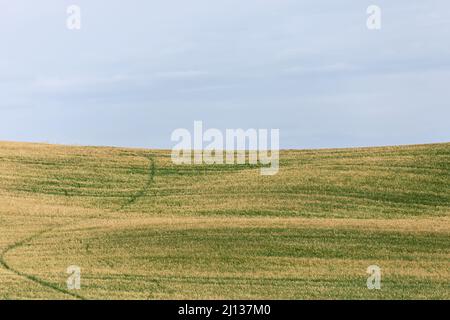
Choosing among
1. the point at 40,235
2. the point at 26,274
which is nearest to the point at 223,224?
the point at 40,235

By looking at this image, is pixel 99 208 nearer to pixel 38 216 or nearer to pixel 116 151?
pixel 38 216

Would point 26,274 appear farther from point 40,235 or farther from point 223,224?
point 223,224

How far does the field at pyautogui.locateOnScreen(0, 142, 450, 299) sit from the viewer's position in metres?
24.4

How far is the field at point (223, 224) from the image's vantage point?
24.4m

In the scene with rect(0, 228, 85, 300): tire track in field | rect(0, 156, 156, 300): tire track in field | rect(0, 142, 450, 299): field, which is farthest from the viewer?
rect(0, 142, 450, 299): field

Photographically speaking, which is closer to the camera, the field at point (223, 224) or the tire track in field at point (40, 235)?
the tire track in field at point (40, 235)

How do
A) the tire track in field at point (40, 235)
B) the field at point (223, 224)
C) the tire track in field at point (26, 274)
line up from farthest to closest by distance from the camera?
the field at point (223, 224)
the tire track in field at point (40, 235)
the tire track in field at point (26, 274)

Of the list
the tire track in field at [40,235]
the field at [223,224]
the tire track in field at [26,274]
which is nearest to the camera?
the tire track in field at [26,274]

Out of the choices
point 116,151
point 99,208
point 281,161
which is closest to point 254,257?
point 99,208

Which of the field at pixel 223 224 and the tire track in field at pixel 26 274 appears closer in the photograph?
the tire track in field at pixel 26 274

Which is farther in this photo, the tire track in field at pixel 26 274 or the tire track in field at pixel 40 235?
the tire track in field at pixel 40 235

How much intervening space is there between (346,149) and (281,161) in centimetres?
409

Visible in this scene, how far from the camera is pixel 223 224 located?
102 feet

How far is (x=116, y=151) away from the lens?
140 feet
